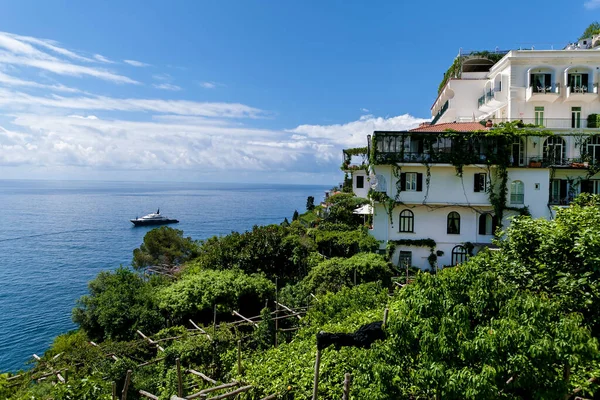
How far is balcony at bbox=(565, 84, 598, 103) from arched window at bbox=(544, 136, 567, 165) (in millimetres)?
4159

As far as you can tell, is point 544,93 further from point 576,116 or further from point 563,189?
point 563,189

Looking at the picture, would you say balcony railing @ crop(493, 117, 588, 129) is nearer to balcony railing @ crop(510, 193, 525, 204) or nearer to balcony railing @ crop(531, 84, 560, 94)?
balcony railing @ crop(531, 84, 560, 94)

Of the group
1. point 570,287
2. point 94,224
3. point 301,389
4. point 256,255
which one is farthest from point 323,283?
point 94,224

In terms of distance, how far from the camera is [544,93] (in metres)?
29.4

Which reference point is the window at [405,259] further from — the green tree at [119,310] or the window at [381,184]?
the green tree at [119,310]

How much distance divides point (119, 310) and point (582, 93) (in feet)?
111

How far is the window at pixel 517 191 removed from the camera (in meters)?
27.6

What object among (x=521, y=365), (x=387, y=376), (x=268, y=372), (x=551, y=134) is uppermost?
(x=551, y=134)

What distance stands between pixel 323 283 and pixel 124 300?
10160 millimetres

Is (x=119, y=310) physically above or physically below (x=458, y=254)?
below

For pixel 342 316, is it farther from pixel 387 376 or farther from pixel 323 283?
pixel 323 283

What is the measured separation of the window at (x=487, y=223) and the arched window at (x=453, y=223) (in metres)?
1.61

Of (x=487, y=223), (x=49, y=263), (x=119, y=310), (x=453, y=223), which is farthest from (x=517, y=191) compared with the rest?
(x=49, y=263)

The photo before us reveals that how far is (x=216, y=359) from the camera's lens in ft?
46.6
